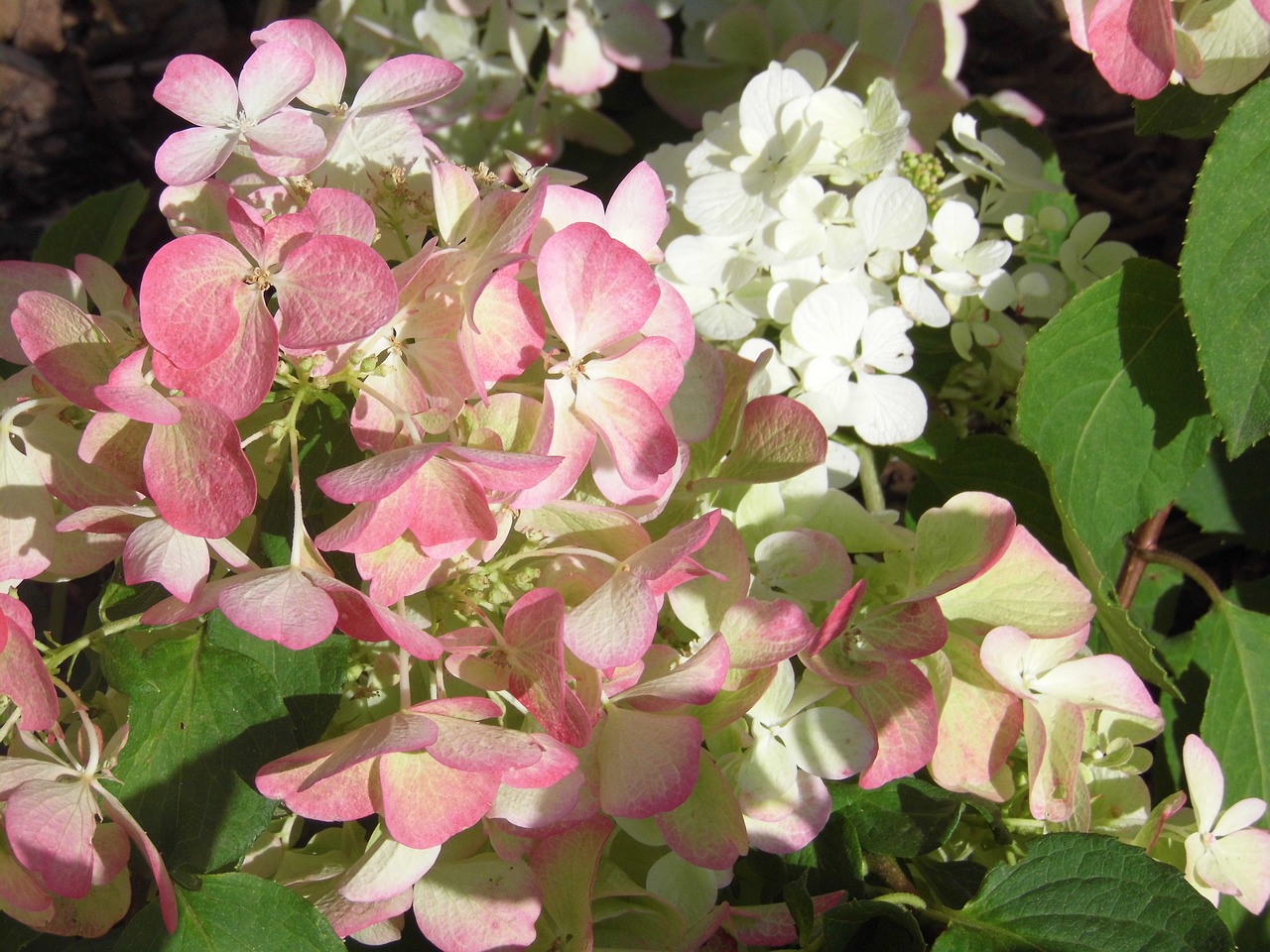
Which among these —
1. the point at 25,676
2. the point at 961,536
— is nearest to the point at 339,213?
the point at 25,676

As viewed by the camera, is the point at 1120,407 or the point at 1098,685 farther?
the point at 1120,407

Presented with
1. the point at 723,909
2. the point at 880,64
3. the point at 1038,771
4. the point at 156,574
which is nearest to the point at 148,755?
the point at 156,574

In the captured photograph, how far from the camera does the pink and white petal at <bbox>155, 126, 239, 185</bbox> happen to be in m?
0.51

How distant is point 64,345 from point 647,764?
0.33 m

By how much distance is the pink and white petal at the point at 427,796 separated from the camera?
498 millimetres

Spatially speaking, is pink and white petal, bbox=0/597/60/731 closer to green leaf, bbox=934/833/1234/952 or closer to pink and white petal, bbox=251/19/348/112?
pink and white petal, bbox=251/19/348/112

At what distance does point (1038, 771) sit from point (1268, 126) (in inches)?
16.6

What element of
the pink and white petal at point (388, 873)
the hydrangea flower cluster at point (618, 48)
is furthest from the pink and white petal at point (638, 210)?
the hydrangea flower cluster at point (618, 48)

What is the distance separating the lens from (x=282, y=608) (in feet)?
1.50

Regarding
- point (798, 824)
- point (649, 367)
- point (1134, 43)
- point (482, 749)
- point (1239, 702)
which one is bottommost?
point (1239, 702)

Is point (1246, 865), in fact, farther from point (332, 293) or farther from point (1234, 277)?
point (332, 293)

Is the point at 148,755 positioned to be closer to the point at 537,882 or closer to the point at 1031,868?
the point at 537,882

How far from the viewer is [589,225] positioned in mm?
510

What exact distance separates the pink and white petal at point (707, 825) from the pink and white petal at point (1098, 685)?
0.19m
